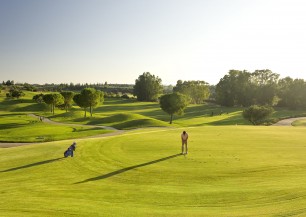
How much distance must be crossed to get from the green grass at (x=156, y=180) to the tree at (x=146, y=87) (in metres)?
157

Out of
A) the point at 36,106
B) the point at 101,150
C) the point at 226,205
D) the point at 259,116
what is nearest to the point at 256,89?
the point at 259,116

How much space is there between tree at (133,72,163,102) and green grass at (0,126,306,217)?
6194 inches

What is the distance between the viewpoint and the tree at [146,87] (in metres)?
194

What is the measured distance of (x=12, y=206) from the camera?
1716 centimetres

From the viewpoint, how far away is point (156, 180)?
22750mm

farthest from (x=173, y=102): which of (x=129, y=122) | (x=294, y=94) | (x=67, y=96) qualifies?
(x=294, y=94)

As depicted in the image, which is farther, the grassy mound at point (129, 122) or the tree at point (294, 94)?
the tree at point (294, 94)

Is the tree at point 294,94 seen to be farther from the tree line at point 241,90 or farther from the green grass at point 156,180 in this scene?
the green grass at point 156,180

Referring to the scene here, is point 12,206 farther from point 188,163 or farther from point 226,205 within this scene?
point 188,163

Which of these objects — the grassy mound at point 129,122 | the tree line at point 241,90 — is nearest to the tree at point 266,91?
the tree line at point 241,90

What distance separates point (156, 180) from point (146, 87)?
173 meters

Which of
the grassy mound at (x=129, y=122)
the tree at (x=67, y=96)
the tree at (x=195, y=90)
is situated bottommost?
the grassy mound at (x=129, y=122)

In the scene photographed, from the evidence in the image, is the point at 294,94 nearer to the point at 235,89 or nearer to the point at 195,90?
the point at 235,89

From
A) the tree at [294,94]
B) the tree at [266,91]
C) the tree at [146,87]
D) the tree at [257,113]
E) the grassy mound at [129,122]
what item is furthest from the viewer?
the tree at [146,87]
